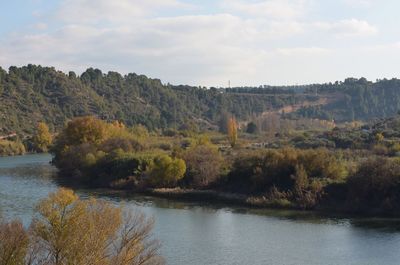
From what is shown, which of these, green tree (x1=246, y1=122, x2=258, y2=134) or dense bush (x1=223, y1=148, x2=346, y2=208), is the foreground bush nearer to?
dense bush (x1=223, y1=148, x2=346, y2=208)

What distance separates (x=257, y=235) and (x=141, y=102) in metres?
141

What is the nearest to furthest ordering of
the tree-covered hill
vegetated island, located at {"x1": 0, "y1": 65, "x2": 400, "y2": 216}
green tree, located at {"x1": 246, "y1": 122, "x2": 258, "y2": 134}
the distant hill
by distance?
vegetated island, located at {"x1": 0, "y1": 65, "x2": 400, "y2": 216}, green tree, located at {"x1": 246, "y1": 122, "x2": 258, "y2": 134}, the tree-covered hill, the distant hill

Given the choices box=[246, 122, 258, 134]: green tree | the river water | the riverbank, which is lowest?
the river water

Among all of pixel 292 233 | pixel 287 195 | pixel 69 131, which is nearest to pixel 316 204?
pixel 287 195

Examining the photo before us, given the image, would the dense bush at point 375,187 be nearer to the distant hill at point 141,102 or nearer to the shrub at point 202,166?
the shrub at point 202,166

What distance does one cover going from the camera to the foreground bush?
858 inches

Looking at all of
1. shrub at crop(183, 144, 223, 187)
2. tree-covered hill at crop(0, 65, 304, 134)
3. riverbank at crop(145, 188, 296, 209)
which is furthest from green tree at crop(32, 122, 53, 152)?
riverbank at crop(145, 188, 296, 209)

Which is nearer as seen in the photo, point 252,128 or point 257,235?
point 257,235

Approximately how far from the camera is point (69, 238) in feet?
73.6

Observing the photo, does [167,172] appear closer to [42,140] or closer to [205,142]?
[205,142]

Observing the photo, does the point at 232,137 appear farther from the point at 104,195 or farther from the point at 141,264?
the point at 141,264

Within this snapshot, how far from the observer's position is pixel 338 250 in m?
35.2

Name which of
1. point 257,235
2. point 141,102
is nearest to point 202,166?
point 257,235

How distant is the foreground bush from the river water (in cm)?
918
